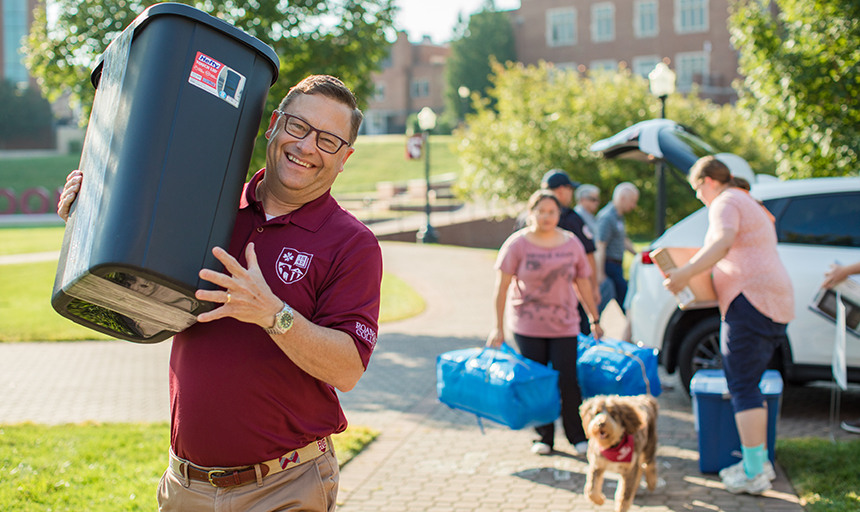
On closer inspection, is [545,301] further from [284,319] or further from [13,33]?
[13,33]

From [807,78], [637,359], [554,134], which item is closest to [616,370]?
[637,359]

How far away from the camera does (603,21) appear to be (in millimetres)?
49781

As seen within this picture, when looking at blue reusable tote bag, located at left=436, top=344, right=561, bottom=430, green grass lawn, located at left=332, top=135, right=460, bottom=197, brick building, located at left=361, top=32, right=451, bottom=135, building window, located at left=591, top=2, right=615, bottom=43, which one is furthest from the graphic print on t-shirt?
brick building, located at left=361, top=32, right=451, bottom=135

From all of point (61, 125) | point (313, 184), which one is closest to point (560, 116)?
point (313, 184)

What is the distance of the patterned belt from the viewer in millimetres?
2168

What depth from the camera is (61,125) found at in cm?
6462

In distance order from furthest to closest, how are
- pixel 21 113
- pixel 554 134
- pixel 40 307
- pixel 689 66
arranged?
pixel 21 113
pixel 689 66
pixel 554 134
pixel 40 307

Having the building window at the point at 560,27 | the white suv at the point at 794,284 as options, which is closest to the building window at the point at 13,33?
the building window at the point at 560,27

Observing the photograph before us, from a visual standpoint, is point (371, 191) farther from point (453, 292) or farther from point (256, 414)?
point (256, 414)

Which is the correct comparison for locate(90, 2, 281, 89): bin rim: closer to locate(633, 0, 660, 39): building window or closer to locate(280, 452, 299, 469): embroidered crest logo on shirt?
locate(280, 452, 299, 469): embroidered crest logo on shirt

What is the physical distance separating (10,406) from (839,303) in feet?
22.5

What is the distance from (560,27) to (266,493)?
5303cm

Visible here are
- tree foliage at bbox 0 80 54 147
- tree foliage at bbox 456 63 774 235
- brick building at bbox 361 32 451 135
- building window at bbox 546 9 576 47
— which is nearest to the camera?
tree foliage at bbox 456 63 774 235

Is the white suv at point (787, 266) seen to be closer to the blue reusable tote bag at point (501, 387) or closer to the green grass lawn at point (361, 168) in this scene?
the blue reusable tote bag at point (501, 387)
